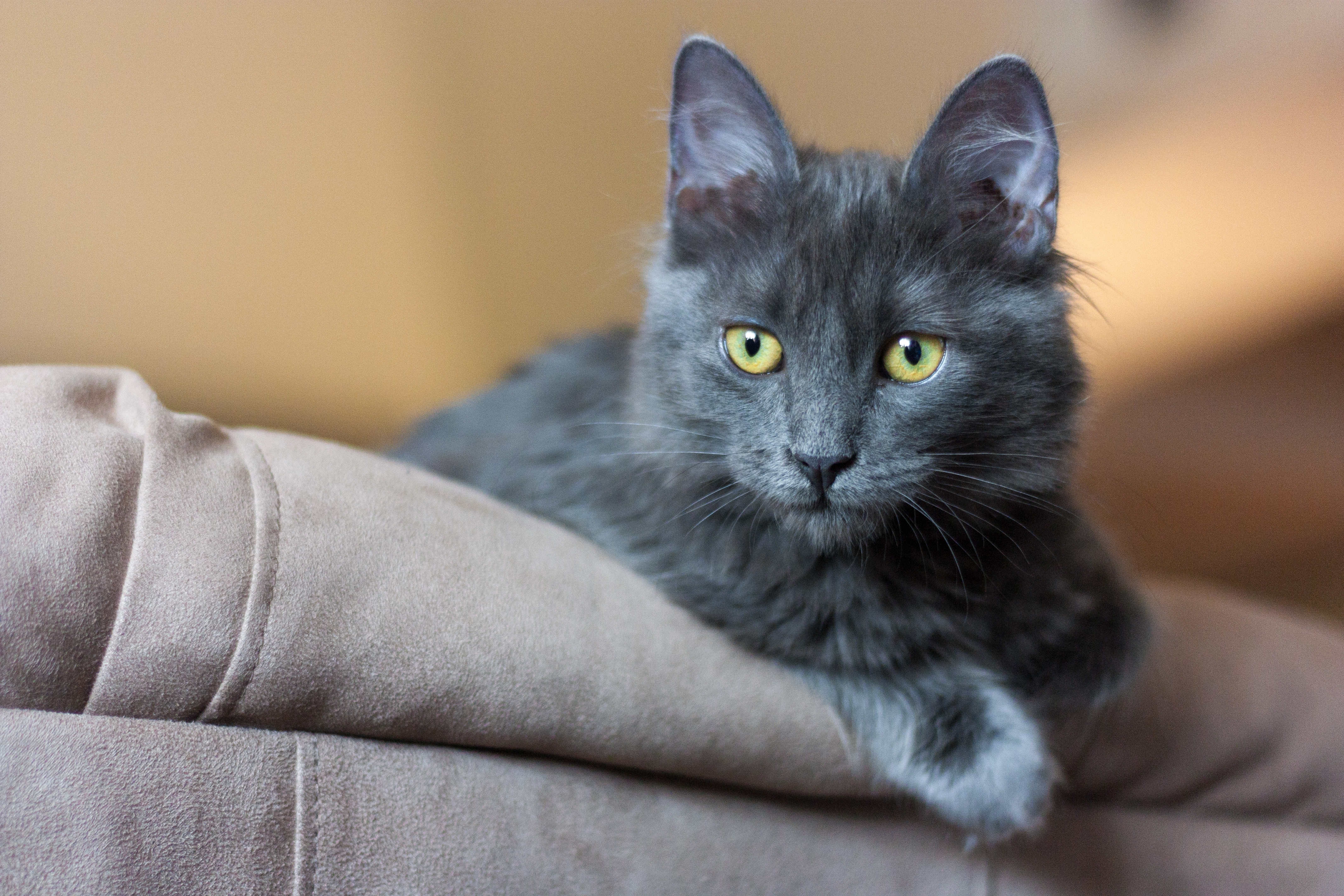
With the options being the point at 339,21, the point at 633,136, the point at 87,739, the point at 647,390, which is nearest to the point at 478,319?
the point at 633,136

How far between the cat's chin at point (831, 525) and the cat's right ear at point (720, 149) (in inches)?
14.2

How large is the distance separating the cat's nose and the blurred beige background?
170cm

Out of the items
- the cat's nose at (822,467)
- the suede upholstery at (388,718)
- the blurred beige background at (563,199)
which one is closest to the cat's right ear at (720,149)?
the cat's nose at (822,467)

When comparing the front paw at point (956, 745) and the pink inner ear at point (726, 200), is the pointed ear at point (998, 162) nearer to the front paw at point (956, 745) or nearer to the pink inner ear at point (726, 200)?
the pink inner ear at point (726, 200)

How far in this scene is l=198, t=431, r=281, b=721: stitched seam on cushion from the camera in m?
0.81

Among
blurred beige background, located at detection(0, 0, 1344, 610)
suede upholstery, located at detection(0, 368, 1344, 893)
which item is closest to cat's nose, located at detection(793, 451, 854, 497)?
suede upholstery, located at detection(0, 368, 1344, 893)

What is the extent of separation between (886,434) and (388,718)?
22.9 inches

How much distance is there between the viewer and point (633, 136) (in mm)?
3352

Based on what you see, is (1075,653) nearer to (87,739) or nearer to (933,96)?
(933,96)

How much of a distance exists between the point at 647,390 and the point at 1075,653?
672 mm

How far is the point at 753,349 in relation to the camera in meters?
1.12

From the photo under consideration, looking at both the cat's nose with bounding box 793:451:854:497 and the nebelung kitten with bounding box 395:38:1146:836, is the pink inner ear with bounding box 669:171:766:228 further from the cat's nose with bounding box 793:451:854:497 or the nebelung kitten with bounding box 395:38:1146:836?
the cat's nose with bounding box 793:451:854:497

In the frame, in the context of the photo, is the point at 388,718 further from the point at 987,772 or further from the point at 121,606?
the point at 987,772

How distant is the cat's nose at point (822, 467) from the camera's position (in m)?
1.01
